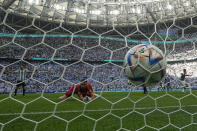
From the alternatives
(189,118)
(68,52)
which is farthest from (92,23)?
(68,52)

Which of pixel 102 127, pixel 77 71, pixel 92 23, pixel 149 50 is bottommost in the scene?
pixel 77 71

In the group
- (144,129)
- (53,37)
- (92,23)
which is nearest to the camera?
(144,129)

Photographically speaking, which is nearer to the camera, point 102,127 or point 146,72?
point 102,127

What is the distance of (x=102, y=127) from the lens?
1.03 meters

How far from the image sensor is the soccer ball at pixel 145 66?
1.34 meters

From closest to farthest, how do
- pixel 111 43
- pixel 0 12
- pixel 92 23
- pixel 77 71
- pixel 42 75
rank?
1. pixel 0 12
2. pixel 92 23
3. pixel 111 43
4. pixel 42 75
5. pixel 77 71

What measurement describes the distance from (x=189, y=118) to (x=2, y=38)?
2114mm

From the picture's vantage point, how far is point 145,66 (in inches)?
52.7

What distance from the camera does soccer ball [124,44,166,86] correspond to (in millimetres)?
1339

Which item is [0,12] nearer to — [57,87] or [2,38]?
[2,38]

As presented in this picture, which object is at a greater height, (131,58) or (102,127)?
(131,58)

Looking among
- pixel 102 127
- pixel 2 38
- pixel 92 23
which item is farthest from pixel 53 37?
pixel 102 127

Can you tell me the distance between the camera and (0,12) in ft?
3.91

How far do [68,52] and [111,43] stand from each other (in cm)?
349
